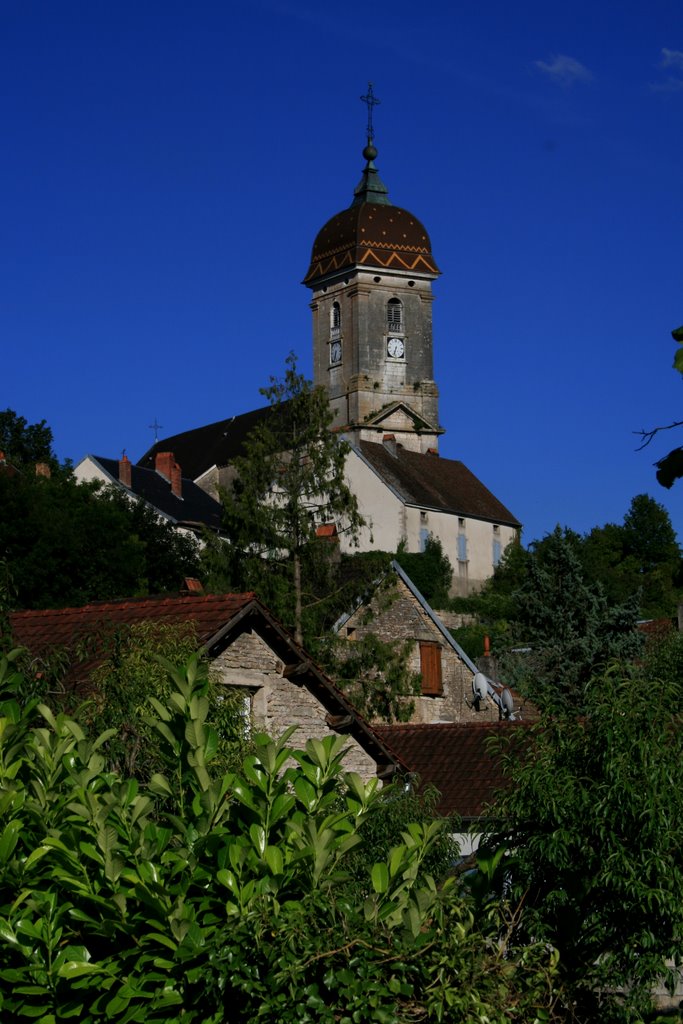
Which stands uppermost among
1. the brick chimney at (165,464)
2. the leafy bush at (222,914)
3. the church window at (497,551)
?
the brick chimney at (165,464)

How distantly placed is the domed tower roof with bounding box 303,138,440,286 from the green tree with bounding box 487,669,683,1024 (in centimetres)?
7710

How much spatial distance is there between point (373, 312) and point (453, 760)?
64.1 metres

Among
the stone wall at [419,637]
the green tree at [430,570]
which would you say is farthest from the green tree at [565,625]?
the green tree at [430,570]

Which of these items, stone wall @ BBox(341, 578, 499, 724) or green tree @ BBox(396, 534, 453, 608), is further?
green tree @ BBox(396, 534, 453, 608)

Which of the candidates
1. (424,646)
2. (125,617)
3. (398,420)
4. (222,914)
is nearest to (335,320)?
(398,420)

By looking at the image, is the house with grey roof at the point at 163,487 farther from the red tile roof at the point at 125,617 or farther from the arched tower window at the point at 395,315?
the red tile roof at the point at 125,617

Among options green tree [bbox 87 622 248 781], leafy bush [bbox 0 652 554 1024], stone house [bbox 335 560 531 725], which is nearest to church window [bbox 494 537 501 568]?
stone house [bbox 335 560 531 725]

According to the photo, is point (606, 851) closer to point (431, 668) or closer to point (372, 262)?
point (431, 668)

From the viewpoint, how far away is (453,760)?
76.3 ft

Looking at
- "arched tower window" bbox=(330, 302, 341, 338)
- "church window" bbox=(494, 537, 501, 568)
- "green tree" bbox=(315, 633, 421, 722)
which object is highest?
"arched tower window" bbox=(330, 302, 341, 338)

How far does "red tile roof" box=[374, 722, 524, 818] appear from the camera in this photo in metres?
21.9

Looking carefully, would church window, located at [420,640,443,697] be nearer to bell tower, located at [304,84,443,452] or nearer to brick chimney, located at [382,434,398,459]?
brick chimney, located at [382,434,398,459]

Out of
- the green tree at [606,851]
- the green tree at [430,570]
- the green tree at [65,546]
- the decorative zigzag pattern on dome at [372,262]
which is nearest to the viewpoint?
the green tree at [606,851]

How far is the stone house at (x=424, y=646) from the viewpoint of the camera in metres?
32.8
